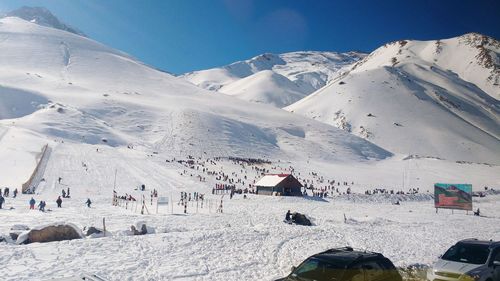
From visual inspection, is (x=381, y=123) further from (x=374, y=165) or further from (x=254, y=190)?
(x=254, y=190)

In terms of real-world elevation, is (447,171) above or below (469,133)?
below

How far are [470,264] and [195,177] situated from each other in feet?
172

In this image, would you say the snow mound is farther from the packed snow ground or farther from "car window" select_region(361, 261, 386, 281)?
"car window" select_region(361, 261, 386, 281)

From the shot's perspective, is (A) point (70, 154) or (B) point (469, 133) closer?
(A) point (70, 154)

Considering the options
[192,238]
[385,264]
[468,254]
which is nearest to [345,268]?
[385,264]

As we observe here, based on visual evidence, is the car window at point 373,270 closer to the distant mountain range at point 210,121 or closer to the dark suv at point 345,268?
the dark suv at point 345,268

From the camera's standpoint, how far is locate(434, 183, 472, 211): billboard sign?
140 feet

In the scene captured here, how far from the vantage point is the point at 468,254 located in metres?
13.4

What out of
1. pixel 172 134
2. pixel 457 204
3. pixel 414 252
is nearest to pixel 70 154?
pixel 172 134

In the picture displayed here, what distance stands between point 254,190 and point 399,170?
163 ft

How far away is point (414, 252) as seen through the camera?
66.7ft

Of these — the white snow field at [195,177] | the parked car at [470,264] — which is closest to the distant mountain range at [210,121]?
the white snow field at [195,177]

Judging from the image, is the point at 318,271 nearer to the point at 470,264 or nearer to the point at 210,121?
the point at 470,264

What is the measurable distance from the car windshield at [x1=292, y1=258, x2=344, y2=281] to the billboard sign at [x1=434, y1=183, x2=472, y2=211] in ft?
122
